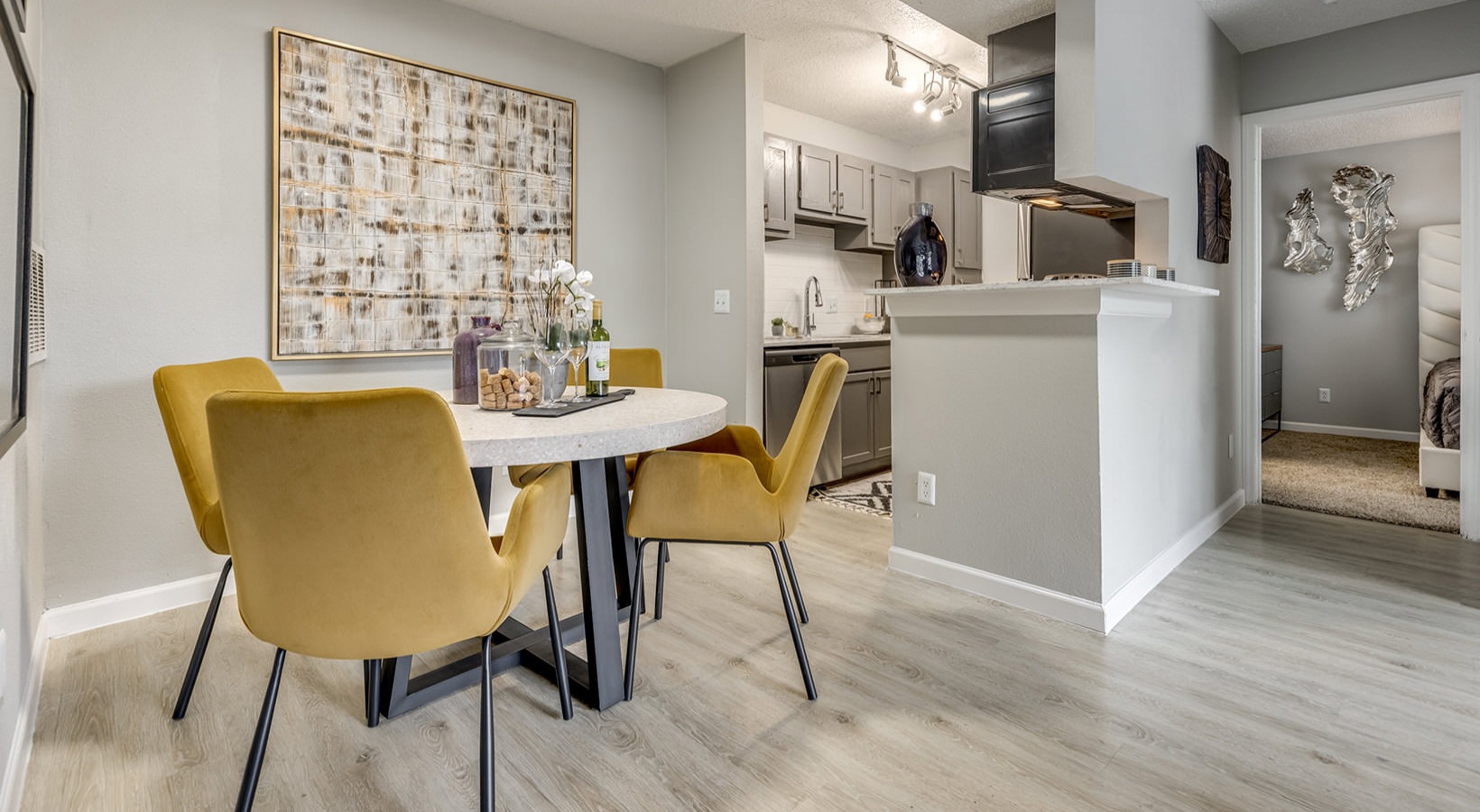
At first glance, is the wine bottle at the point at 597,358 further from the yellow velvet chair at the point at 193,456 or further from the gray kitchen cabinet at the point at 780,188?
the gray kitchen cabinet at the point at 780,188

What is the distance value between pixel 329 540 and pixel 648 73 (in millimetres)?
3406

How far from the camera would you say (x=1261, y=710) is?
1807 mm

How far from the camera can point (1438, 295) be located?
522 centimetres

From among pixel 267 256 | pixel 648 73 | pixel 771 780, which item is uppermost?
pixel 648 73

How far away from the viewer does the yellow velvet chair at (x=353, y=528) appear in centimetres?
109

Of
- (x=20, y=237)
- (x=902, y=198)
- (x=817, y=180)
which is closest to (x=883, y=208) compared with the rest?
(x=902, y=198)

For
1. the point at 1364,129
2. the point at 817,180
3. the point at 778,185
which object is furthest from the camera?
the point at 1364,129

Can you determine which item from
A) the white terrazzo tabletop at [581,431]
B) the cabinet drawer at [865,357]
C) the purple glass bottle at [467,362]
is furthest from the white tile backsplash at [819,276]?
the white terrazzo tabletop at [581,431]

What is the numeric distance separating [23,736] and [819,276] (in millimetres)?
4564

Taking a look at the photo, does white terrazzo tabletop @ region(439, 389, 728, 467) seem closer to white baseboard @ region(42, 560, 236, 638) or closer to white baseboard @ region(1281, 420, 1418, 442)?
white baseboard @ region(42, 560, 236, 638)

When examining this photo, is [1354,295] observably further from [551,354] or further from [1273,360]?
[551,354]

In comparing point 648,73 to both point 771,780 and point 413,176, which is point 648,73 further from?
point 771,780

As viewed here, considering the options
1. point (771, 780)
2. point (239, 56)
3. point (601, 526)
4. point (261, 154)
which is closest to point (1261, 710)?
point (771, 780)

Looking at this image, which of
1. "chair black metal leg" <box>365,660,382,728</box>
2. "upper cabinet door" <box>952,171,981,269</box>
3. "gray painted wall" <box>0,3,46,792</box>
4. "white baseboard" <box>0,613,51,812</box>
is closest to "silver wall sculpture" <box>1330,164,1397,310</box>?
"upper cabinet door" <box>952,171,981,269</box>
